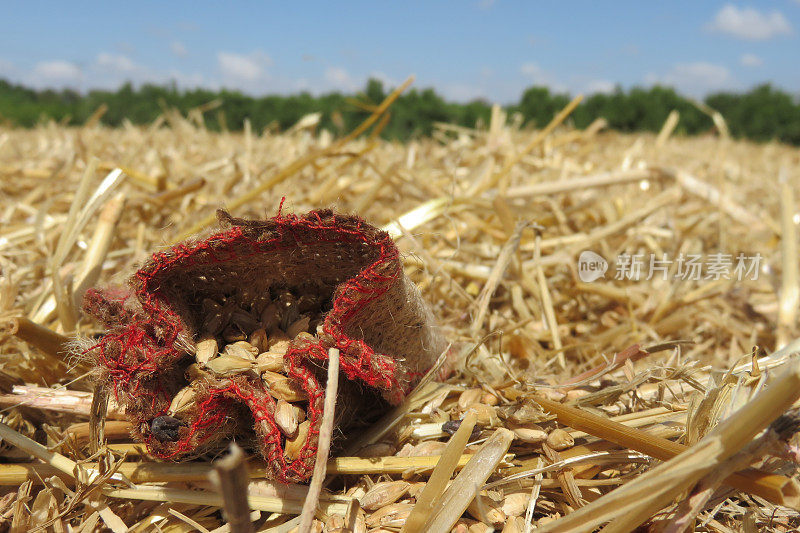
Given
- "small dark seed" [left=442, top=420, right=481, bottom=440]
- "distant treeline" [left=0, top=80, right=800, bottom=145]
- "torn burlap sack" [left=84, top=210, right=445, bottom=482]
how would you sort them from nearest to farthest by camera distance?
"torn burlap sack" [left=84, top=210, right=445, bottom=482] < "small dark seed" [left=442, top=420, right=481, bottom=440] < "distant treeline" [left=0, top=80, right=800, bottom=145]

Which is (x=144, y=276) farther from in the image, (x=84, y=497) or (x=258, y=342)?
(x=84, y=497)

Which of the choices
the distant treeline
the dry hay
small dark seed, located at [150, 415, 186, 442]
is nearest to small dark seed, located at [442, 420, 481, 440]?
the dry hay

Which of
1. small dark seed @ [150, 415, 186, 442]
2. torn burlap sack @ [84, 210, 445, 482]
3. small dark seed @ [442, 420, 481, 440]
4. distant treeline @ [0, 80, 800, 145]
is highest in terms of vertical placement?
distant treeline @ [0, 80, 800, 145]

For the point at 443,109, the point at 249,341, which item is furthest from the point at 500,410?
the point at 443,109

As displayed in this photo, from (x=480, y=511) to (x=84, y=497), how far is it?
1.80 ft

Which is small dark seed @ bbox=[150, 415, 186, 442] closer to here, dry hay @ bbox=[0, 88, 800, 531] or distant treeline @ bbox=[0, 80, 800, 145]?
dry hay @ bbox=[0, 88, 800, 531]

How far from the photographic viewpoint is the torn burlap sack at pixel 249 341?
25.8 inches

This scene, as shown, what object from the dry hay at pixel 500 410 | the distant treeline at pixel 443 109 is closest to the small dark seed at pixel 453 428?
the dry hay at pixel 500 410

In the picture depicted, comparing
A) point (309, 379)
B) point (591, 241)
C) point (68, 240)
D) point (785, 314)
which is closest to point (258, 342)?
point (309, 379)

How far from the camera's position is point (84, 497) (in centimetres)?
75

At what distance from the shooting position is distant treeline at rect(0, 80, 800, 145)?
42.0 ft

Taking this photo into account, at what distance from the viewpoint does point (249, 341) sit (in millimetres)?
786

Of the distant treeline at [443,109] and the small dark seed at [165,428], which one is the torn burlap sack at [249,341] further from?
the distant treeline at [443,109]

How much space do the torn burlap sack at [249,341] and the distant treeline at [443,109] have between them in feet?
36.6
